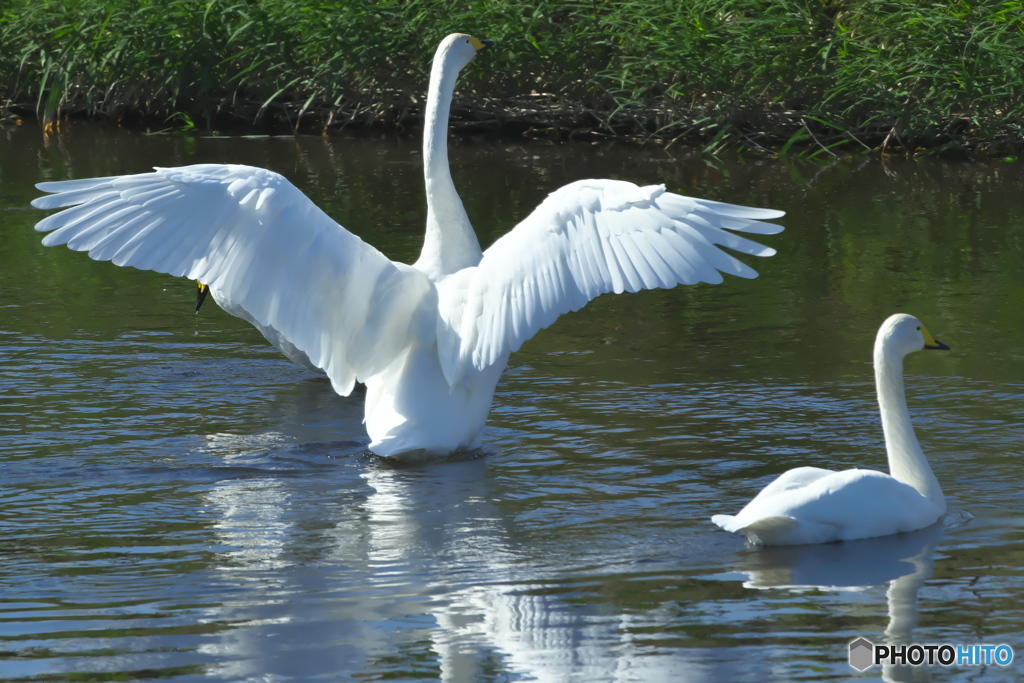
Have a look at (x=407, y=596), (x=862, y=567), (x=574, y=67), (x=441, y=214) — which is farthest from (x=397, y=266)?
(x=574, y=67)

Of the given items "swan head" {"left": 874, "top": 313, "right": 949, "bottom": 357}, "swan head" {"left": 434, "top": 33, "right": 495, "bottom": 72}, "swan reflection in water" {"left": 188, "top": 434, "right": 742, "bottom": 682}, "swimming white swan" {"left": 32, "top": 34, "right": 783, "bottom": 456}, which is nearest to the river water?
"swan reflection in water" {"left": 188, "top": 434, "right": 742, "bottom": 682}

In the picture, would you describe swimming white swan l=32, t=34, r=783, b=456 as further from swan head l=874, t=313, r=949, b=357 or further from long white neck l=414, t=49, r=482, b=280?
swan head l=874, t=313, r=949, b=357

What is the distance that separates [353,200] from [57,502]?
6164 mm

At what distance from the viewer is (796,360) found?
23.4 ft

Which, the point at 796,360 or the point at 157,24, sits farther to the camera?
the point at 157,24

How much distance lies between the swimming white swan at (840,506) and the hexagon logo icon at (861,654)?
0.69m

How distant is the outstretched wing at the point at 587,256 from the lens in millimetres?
5242

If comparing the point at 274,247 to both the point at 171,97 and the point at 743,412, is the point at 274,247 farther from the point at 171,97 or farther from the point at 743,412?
the point at 171,97

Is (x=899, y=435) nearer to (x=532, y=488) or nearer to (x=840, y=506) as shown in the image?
(x=840, y=506)

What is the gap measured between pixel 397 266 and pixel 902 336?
2006mm

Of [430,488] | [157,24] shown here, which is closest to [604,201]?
[430,488]

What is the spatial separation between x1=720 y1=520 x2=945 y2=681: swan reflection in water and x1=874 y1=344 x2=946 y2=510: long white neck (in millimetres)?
159

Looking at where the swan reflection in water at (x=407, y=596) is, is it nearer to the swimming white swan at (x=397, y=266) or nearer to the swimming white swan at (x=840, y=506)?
the swimming white swan at (x=397, y=266)

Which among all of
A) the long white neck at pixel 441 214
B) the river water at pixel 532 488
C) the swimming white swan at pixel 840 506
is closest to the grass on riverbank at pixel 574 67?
the river water at pixel 532 488
